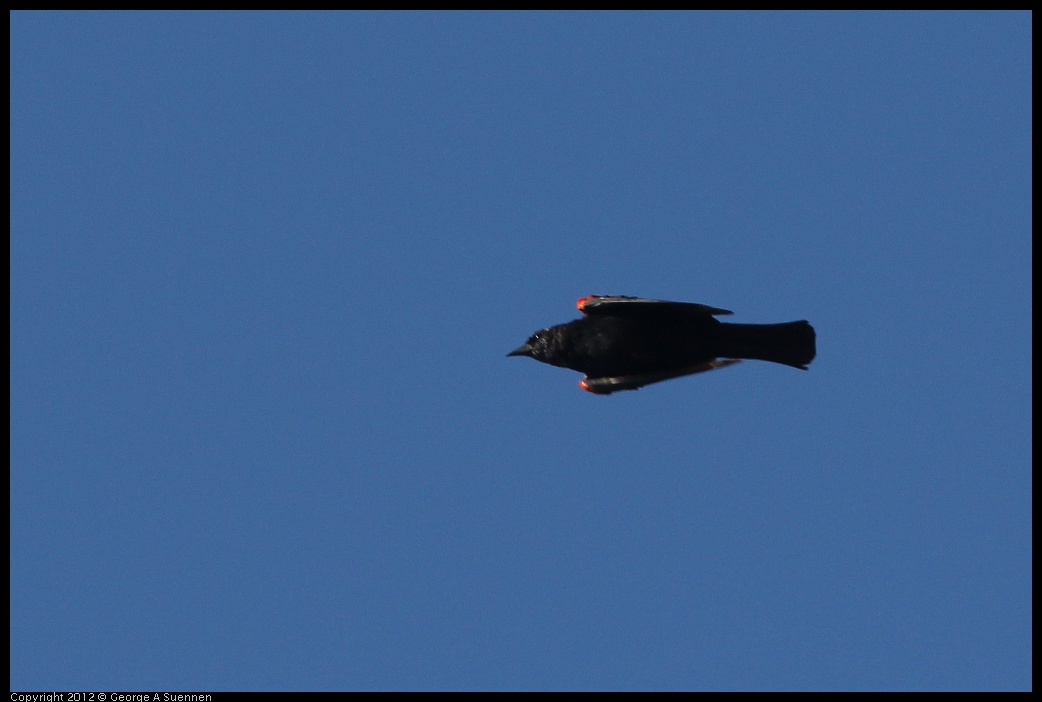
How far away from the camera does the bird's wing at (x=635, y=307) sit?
715 inches

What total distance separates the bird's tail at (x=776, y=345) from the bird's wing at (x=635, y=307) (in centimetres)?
57

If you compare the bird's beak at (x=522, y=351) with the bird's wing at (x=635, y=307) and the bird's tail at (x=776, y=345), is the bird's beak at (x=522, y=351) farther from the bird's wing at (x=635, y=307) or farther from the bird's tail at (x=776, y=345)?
the bird's tail at (x=776, y=345)

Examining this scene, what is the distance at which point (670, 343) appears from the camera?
18.7 meters

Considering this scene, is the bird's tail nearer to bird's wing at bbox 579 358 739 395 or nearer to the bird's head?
bird's wing at bbox 579 358 739 395

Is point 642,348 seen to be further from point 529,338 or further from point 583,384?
point 529,338

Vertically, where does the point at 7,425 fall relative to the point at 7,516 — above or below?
above

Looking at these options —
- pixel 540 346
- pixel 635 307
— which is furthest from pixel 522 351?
pixel 635 307

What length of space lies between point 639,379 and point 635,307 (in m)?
1.14

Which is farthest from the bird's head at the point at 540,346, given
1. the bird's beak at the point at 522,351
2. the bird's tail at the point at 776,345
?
the bird's tail at the point at 776,345
